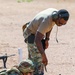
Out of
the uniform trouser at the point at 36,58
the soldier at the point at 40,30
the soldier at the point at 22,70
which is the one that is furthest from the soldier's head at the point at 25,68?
the uniform trouser at the point at 36,58

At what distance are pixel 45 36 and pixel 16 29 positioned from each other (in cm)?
915

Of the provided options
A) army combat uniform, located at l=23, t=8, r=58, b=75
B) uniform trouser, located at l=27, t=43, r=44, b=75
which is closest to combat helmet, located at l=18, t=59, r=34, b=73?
army combat uniform, located at l=23, t=8, r=58, b=75

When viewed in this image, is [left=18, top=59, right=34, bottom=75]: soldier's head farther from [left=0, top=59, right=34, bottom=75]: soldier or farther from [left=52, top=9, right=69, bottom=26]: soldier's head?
[left=52, top=9, right=69, bottom=26]: soldier's head

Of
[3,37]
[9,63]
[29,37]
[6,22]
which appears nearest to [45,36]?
[29,37]

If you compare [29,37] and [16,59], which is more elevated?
[29,37]

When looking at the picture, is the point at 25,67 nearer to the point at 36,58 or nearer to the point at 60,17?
the point at 60,17

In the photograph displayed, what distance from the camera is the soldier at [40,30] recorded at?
6.29 metres

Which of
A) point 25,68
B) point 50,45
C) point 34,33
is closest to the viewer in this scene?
point 25,68

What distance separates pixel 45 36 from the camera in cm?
685

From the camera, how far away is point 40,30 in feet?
20.6

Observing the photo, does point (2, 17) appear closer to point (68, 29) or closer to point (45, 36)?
point (68, 29)

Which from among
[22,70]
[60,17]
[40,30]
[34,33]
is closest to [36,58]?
[34,33]

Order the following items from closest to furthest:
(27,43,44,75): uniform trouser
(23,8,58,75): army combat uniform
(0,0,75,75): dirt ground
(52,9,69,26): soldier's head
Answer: (52,9,69,26): soldier's head < (23,8,58,75): army combat uniform < (27,43,44,75): uniform trouser < (0,0,75,75): dirt ground

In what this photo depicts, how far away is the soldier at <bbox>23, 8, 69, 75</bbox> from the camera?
6285mm
